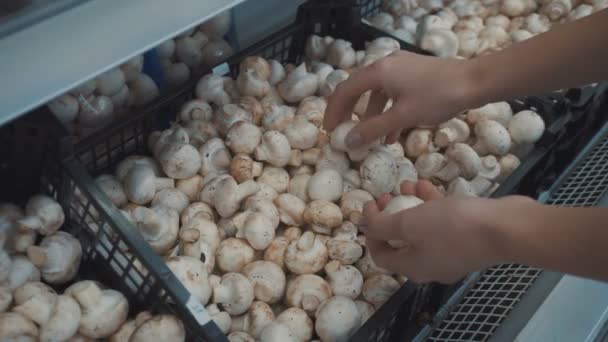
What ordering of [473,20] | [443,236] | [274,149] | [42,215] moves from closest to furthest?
1. [443,236]
2. [42,215]
3. [274,149]
4. [473,20]

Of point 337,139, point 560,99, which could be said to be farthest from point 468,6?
point 337,139

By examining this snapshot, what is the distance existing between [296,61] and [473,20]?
49 centimetres

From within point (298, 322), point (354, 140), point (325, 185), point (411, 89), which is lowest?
point (298, 322)

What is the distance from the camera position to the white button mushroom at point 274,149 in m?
1.02

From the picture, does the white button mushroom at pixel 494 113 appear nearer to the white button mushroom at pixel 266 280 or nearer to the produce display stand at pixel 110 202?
the produce display stand at pixel 110 202

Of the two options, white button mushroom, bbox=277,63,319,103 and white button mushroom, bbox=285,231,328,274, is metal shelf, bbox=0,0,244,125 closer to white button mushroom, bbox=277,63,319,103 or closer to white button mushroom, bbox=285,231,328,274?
white button mushroom, bbox=285,231,328,274

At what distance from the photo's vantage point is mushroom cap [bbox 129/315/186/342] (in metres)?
0.74

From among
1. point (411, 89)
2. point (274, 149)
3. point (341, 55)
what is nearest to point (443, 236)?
point (411, 89)

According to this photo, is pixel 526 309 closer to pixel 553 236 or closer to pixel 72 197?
pixel 553 236

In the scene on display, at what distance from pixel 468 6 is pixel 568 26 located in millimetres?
855

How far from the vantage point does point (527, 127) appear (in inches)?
44.9

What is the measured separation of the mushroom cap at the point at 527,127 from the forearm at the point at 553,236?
61cm

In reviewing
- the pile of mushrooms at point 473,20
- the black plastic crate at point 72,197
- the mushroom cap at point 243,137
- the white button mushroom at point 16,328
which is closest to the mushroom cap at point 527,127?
the pile of mushrooms at point 473,20

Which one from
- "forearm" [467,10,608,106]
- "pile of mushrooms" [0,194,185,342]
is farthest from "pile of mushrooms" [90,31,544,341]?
"forearm" [467,10,608,106]
